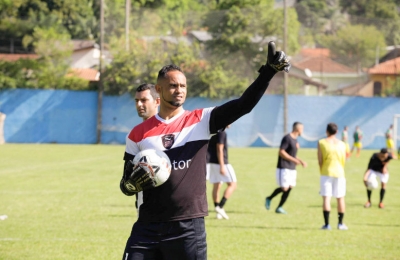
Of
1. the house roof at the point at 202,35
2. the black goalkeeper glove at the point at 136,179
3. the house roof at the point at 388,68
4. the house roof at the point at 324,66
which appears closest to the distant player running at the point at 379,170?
the black goalkeeper glove at the point at 136,179

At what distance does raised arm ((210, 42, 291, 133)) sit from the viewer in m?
4.93

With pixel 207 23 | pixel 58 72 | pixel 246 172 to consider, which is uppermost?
pixel 207 23

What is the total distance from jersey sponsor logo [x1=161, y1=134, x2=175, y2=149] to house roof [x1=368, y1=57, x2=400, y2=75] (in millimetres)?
45853

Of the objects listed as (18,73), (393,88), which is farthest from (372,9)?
(18,73)

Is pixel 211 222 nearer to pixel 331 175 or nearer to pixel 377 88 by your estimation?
pixel 331 175

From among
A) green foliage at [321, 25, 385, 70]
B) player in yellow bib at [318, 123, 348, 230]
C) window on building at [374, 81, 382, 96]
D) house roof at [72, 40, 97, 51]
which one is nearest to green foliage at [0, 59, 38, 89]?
house roof at [72, 40, 97, 51]

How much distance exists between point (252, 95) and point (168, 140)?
75cm

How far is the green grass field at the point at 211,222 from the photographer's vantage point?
418 inches

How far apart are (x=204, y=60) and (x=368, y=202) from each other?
33.6m

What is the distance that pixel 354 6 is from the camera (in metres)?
109

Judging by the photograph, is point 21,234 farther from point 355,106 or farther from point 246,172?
point 355,106

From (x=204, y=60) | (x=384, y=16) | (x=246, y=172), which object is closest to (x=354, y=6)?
(x=384, y=16)

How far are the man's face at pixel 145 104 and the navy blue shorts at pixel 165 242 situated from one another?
273 cm

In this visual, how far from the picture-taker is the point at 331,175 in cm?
1303
